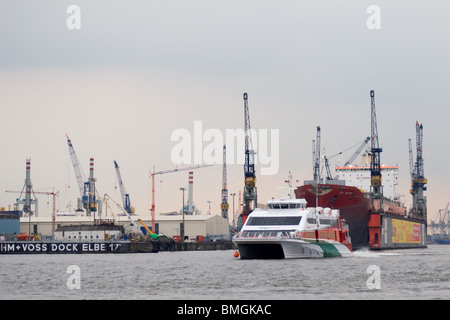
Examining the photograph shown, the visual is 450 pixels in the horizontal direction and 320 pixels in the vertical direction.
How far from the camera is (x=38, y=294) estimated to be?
4722cm

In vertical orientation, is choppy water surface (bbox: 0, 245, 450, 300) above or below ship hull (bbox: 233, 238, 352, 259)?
below

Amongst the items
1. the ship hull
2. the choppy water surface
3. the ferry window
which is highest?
the ferry window

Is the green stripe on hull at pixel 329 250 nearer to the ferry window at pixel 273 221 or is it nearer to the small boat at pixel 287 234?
the small boat at pixel 287 234

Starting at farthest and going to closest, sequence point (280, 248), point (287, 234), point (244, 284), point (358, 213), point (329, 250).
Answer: point (358, 213)
point (329, 250)
point (287, 234)
point (280, 248)
point (244, 284)

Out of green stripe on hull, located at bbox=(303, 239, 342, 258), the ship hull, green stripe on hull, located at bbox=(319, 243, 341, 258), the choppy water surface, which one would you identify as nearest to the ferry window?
the ship hull

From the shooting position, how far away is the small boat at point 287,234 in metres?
81.6

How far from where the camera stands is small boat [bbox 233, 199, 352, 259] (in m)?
81.6

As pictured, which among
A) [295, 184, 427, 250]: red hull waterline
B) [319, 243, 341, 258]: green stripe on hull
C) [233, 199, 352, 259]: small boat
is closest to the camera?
[233, 199, 352, 259]: small boat

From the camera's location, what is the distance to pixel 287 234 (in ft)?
269

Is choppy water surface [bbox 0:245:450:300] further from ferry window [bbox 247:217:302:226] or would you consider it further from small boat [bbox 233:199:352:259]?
ferry window [bbox 247:217:302:226]

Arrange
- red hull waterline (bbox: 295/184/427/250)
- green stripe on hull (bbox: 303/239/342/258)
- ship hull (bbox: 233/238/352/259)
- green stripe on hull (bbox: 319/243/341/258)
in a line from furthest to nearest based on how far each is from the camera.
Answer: red hull waterline (bbox: 295/184/427/250) < green stripe on hull (bbox: 319/243/341/258) < green stripe on hull (bbox: 303/239/342/258) < ship hull (bbox: 233/238/352/259)

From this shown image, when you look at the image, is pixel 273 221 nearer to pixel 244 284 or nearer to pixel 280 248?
pixel 280 248

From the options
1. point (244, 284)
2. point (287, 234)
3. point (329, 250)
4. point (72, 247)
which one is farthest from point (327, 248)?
point (72, 247)
